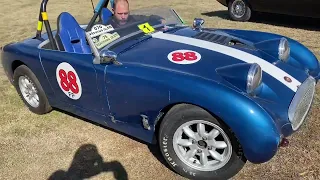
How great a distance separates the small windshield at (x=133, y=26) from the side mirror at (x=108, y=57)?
244 mm

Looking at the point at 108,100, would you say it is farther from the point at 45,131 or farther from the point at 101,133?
the point at 45,131

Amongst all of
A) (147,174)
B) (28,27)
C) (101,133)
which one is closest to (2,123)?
(101,133)

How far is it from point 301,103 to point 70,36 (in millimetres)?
2449

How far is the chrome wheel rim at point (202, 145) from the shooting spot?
9.12 feet

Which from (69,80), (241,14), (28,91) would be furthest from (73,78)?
(241,14)

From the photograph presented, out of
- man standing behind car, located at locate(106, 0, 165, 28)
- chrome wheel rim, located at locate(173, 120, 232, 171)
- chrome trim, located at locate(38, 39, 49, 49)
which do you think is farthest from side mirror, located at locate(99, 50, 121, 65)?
chrome trim, located at locate(38, 39, 49, 49)

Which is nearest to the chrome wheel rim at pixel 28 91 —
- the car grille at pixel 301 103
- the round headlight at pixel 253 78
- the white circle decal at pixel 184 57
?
the white circle decal at pixel 184 57

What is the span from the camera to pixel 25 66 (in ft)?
13.8

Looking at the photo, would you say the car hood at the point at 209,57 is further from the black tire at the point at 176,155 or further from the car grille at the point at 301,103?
the black tire at the point at 176,155

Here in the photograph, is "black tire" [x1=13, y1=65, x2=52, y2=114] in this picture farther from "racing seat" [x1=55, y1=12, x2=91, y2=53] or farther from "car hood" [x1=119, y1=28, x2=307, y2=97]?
"car hood" [x1=119, y1=28, x2=307, y2=97]

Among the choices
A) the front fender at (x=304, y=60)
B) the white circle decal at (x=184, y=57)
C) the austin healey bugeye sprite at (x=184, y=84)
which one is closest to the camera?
the austin healey bugeye sprite at (x=184, y=84)

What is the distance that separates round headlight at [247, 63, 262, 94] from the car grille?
1.10ft

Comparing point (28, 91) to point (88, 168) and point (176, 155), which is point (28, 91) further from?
point (176, 155)

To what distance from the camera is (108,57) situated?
123 inches
